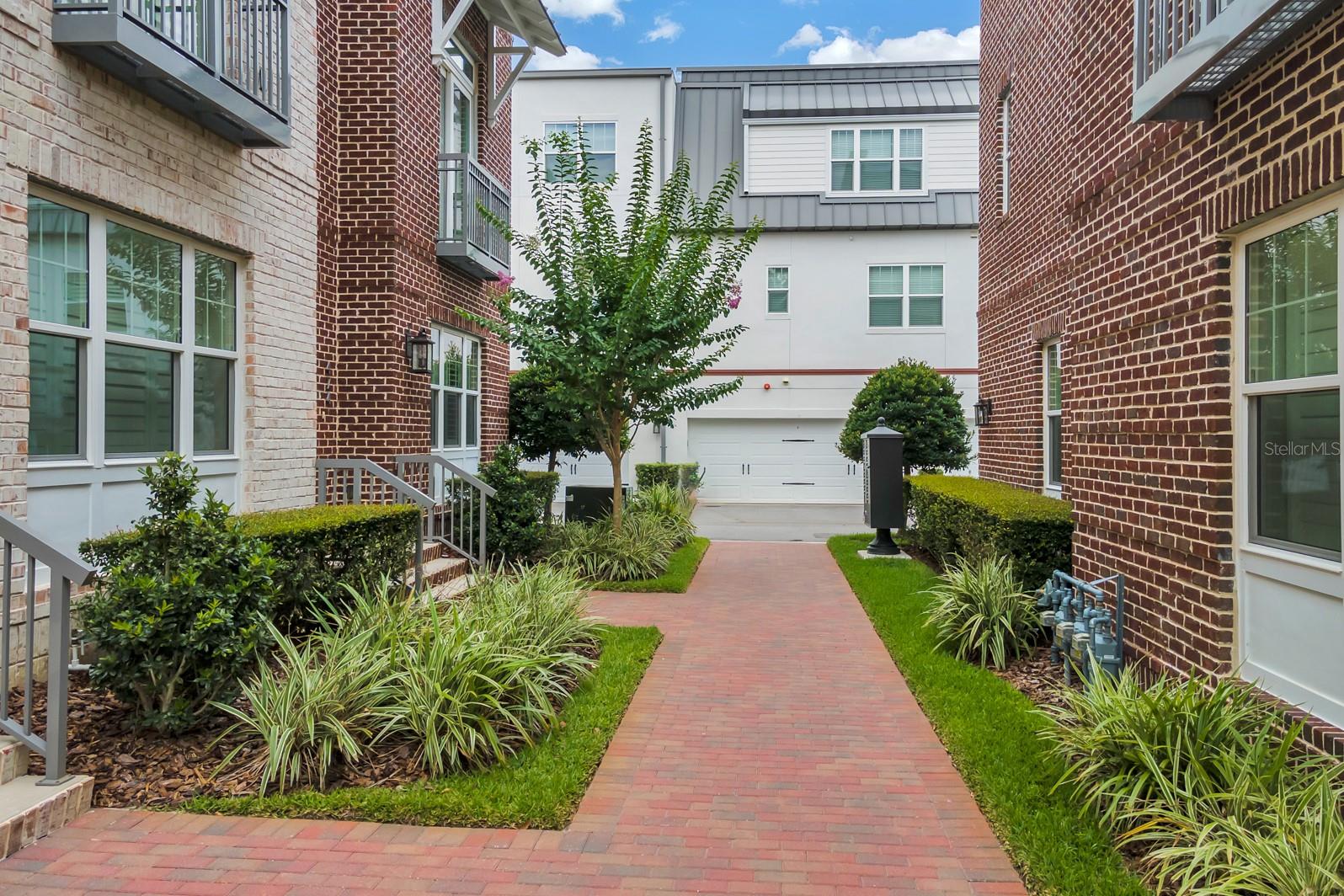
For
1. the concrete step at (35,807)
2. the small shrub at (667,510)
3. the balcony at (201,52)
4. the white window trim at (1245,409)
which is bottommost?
the concrete step at (35,807)

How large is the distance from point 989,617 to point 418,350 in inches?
247

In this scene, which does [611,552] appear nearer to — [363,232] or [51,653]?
[363,232]

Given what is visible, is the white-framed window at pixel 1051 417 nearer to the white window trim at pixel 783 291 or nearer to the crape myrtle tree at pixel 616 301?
the crape myrtle tree at pixel 616 301

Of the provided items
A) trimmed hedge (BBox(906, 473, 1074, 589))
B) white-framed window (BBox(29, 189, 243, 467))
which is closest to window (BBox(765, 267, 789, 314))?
trimmed hedge (BBox(906, 473, 1074, 589))

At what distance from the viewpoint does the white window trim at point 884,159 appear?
2208 centimetres

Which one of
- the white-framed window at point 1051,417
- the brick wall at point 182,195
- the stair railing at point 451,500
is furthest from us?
the white-framed window at point 1051,417

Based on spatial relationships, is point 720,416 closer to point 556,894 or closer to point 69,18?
point 69,18

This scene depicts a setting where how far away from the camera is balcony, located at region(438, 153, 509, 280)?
10.9 m

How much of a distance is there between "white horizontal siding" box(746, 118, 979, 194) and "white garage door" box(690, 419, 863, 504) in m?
5.70

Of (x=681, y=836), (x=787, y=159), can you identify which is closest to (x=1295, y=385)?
(x=681, y=836)

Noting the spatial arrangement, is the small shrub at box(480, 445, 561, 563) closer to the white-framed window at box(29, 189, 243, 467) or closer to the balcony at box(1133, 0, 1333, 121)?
the white-framed window at box(29, 189, 243, 467)

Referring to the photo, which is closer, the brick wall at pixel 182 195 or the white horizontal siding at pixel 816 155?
the brick wall at pixel 182 195

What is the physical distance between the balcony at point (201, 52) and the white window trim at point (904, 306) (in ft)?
53.5

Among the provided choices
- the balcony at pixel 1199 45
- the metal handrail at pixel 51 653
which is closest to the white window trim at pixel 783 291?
the balcony at pixel 1199 45
